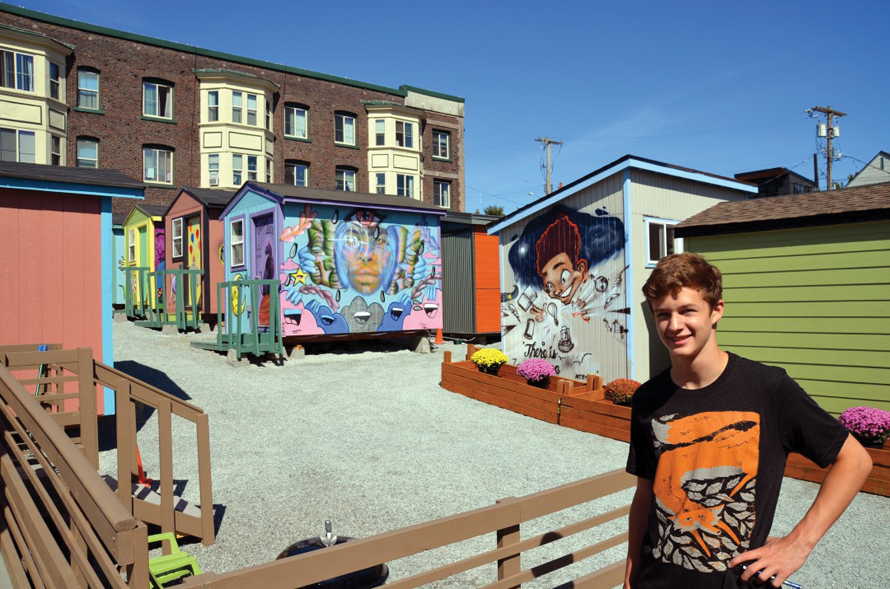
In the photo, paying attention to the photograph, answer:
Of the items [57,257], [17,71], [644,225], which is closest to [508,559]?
[57,257]

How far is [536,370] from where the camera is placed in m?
11.6

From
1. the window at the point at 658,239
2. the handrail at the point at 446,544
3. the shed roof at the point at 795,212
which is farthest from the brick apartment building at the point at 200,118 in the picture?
the handrail at the point at 446,544

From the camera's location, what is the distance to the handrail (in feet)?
7.24

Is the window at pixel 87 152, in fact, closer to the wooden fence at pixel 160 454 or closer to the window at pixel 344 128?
the window at pixel 344 128

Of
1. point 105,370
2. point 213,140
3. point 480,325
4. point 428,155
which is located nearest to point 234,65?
point 213,140

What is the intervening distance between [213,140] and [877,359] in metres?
29.9

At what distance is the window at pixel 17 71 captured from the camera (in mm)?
26234

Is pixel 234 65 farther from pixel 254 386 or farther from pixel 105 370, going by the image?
pixel 105 370

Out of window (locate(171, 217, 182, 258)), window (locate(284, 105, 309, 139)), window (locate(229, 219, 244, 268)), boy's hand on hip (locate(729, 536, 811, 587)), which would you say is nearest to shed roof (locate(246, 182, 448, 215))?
window (locate(229, 219, 244, 268))

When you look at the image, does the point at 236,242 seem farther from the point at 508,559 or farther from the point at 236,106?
the point at 236,106

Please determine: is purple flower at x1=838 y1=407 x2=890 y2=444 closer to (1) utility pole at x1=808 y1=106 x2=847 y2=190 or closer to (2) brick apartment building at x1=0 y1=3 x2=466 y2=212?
(2) brick apartment building at x1=0 y1=3 x2=466 y2=212

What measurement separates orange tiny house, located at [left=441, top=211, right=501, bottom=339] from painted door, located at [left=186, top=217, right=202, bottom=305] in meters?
8.18

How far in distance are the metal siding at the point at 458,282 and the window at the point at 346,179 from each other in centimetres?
1676

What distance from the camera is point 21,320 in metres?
9.07
